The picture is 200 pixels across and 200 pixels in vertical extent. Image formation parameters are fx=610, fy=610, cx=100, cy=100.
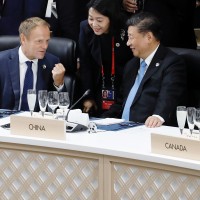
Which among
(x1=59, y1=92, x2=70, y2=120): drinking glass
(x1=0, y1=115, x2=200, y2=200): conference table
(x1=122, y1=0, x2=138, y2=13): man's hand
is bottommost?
(x1=0, y1=115, x2=200, y2=200): conference table

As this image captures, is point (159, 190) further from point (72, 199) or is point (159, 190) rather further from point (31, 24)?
point (31, 24)

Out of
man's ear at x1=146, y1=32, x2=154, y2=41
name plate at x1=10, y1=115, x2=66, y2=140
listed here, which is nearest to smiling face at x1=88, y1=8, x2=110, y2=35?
man's ear at x1=146, y1=32, x2=154, y2=41

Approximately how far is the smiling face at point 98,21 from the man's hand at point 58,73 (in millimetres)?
347

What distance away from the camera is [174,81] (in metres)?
3.47

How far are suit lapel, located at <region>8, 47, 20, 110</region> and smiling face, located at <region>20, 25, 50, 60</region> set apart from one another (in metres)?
0.09

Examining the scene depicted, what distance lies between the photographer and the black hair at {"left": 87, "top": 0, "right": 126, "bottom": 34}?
3887mm

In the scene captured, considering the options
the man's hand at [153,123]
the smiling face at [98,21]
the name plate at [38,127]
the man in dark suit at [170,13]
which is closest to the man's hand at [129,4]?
the man in dark suit at [170,13]

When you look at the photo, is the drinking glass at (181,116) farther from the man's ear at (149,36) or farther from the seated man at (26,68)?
the seated man at (26,68)

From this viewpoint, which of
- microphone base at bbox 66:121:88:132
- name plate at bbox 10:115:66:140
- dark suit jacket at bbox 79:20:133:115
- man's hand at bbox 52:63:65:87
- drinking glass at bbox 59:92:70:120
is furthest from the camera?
dark suit jacket at bbox 79:20:133:115

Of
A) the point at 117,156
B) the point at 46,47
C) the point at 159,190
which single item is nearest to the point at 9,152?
the point at 117,156

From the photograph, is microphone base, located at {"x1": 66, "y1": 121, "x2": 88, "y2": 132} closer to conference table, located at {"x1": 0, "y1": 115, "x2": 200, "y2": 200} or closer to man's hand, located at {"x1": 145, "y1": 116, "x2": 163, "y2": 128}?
conference table, located at {"x1": 0, "y1": 115, "x2": 200, "y2": 200}

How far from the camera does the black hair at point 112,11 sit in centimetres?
389

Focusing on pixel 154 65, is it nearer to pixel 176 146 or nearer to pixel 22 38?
pixel 22 38

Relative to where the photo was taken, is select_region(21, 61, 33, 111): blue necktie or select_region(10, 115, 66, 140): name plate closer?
select_region(10, 115, 66, 140): name plate
